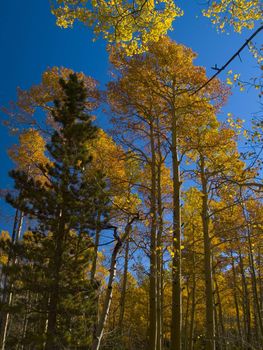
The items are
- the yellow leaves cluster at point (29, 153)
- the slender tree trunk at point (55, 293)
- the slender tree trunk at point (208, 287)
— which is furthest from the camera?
the yellow leaves cluster at point (29, 153)

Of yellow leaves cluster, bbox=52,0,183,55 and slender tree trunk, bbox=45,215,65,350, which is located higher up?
yellow leaves cluster, bbox=52,0,183,55

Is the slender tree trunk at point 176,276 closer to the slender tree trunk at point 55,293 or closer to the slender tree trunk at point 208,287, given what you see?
the slender tree trunk at point 208,287

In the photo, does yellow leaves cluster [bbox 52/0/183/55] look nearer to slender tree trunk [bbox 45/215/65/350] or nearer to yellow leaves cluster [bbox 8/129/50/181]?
slender tree trunk [bbox 45/215/65/350]

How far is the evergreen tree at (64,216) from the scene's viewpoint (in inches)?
367

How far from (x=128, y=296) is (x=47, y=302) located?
15346 mm

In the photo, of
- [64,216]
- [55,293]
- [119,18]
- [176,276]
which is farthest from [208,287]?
[119,18]

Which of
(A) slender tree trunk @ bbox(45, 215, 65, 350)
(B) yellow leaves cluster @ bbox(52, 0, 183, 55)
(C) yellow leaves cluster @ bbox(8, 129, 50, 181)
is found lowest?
(A) slender tree trunk @ bbox(45, 215, 65, 350)

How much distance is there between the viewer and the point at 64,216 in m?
10.1

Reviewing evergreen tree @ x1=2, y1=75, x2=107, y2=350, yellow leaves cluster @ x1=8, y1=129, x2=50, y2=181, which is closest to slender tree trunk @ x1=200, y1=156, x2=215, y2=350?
evergreen tree @ x1=2, y1=75, x2=107, y2=350

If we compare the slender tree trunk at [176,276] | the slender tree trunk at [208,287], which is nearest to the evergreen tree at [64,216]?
the slender tree trunk at [176,276]

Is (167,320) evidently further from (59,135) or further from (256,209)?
(59,135)

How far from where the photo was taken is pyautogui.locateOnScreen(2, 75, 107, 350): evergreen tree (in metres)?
9.33

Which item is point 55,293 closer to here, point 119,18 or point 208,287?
point 208,287

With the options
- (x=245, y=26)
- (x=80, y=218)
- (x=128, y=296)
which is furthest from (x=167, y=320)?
(x=245, y=26)
